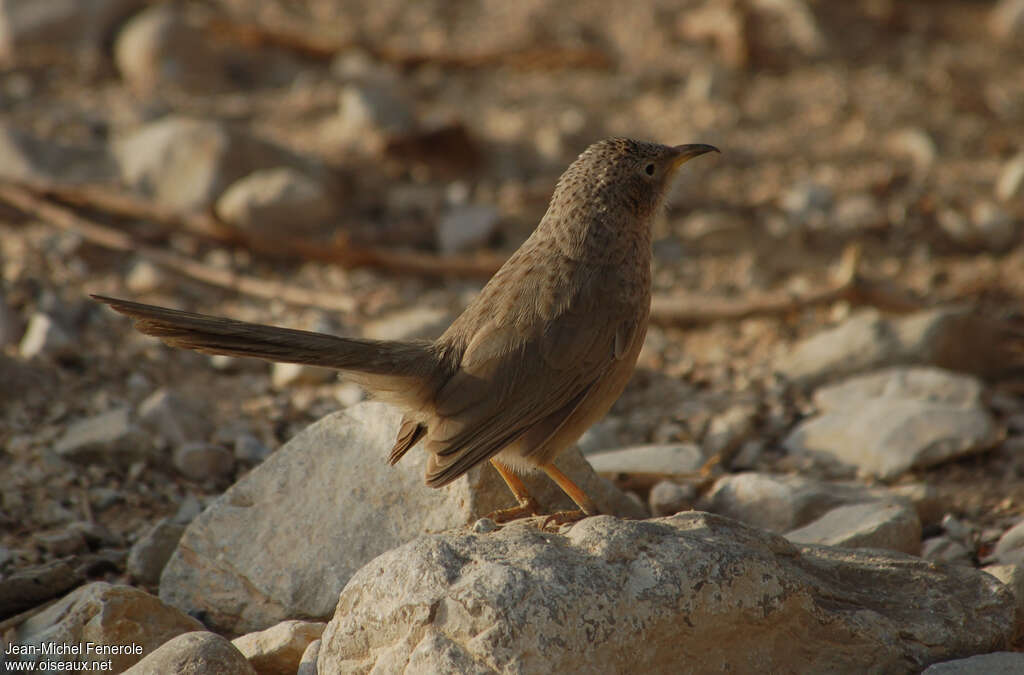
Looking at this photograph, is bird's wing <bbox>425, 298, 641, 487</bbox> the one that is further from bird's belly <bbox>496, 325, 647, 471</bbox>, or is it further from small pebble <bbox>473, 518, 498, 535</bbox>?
small pebble <bbox>473, 518, 498, 535</bbox>

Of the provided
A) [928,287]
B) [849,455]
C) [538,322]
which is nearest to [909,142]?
[928,287]

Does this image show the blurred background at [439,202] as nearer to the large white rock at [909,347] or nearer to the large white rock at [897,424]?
the large white rock at [909,347]

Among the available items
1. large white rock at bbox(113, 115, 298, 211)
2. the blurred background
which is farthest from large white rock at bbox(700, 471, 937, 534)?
large white rock at bbox(113, 115, 298, 211)

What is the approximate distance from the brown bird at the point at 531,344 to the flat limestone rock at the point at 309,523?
0.22 m

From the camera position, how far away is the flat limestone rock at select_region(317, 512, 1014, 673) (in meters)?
3.44

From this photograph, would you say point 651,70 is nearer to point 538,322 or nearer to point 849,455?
point 849,455

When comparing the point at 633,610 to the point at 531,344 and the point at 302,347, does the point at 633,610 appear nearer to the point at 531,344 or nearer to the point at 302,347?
the point at 531,344

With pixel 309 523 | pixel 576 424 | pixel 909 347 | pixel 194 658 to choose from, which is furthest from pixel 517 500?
pixel 909 347

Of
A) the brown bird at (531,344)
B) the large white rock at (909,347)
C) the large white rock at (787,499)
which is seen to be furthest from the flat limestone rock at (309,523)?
the large white rock at (909,347)

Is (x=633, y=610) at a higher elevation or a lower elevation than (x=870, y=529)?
higher

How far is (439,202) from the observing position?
8.70 meters

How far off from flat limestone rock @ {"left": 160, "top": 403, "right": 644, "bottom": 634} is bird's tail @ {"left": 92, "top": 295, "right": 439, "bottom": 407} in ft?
1.04

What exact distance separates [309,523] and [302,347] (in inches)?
29.5

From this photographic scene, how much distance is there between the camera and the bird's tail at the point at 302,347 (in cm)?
412
